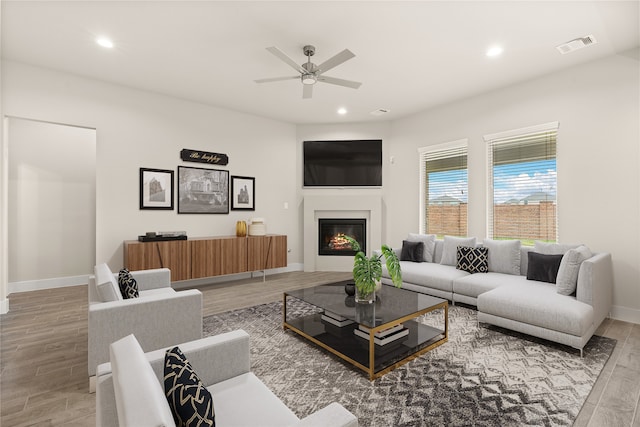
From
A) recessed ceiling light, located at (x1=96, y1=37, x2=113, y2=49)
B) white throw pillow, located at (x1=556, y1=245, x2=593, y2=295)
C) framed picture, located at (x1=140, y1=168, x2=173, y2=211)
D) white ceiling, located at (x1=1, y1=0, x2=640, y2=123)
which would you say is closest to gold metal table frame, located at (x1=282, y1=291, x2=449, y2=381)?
white throw pillow, located at (x1=556, y1=245, x2=593, y2=295)

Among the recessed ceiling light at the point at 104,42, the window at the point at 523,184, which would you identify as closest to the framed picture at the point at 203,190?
the recessed ceiling light at the point at 104,42

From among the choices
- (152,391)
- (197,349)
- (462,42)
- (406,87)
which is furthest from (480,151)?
(152,391)

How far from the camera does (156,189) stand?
4875mm

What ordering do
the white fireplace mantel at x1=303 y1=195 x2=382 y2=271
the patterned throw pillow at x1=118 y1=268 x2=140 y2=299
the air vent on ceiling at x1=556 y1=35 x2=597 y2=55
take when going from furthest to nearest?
the white fireplace mantel at x1=303 y1=195 x2=382 y2=271, the air vent on ceiling at x1=556 y1=35 x2=597 y2=55, the patterned throw pillow at x1=118 y1=268 x2=140 y2=299

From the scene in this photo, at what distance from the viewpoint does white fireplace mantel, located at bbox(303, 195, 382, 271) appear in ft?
20.5

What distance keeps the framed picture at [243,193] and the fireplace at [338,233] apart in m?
1.47

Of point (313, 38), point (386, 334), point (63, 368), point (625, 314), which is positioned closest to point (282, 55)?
point (313, 38)

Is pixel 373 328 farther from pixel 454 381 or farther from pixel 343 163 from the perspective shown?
pixel 343 163

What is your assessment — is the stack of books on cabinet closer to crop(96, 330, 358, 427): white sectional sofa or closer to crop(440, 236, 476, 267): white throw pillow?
crop(96, 330, 358, 427): white sectional sofa

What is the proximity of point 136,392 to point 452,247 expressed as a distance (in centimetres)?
450

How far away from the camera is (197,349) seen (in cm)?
152

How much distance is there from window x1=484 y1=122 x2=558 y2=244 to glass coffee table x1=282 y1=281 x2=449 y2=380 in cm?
221

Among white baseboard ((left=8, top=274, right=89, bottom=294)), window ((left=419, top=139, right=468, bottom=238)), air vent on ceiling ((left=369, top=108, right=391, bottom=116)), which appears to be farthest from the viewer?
air vent on ceiling ((left=369, top=108, right=391, bottom=116))

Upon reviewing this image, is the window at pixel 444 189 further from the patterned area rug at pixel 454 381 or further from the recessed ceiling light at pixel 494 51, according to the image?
the patterned area rug at pixel 454 381
